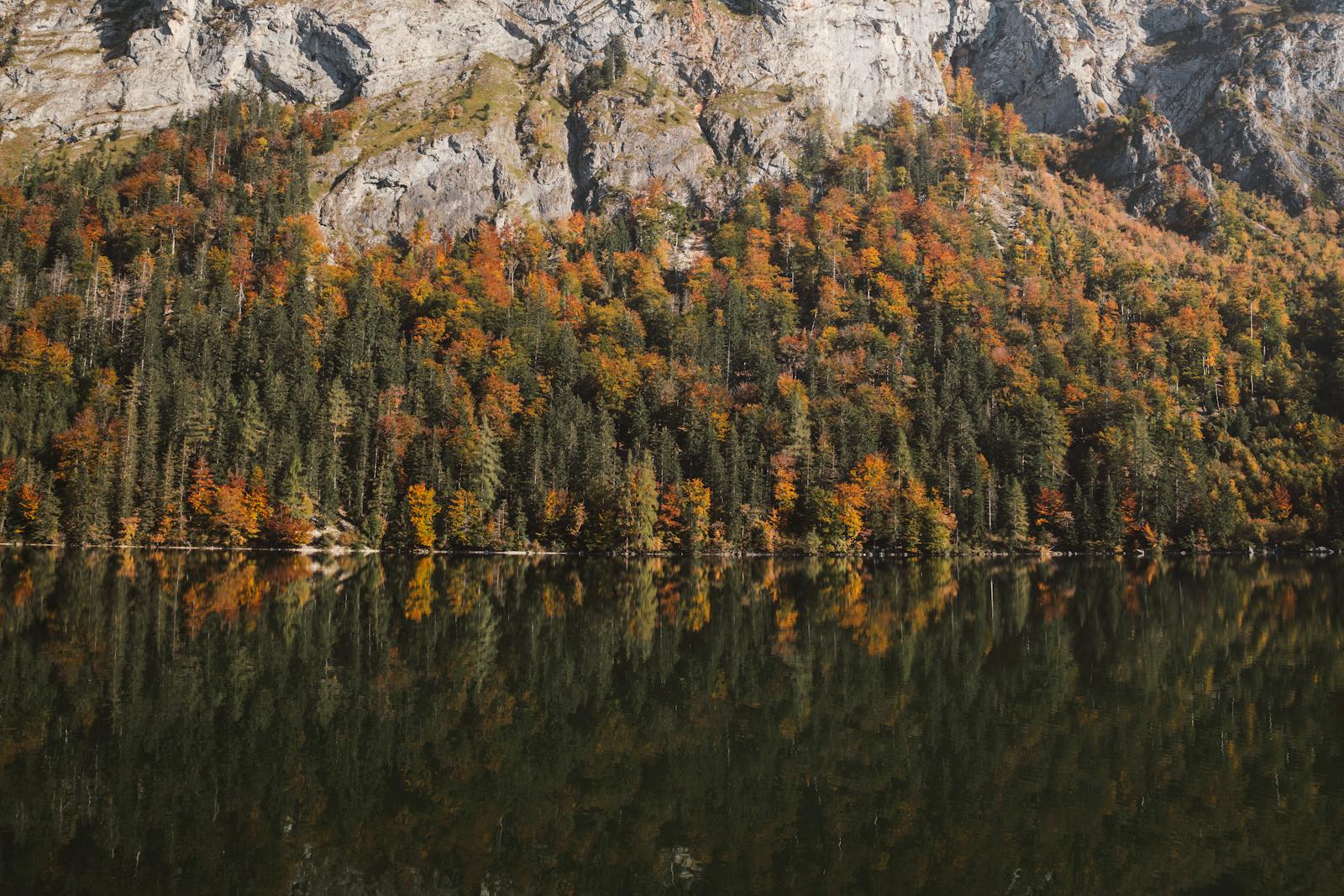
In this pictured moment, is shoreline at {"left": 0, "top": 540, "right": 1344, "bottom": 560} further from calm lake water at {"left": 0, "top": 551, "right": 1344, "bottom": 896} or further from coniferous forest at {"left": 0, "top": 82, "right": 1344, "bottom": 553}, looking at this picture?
calm lake water at {"left": 0, "top": 551, "right": 1344, "bottom": 896}

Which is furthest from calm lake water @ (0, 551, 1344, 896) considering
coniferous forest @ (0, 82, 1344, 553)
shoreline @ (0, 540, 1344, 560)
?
coniferous forest @ (0, 82, 1344, 553)

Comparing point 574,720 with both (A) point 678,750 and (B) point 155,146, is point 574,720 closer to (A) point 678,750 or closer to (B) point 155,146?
(A) point 678,750

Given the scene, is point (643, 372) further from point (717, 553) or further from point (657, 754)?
point (657, 754)

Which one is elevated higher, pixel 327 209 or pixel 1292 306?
pixel 327 209

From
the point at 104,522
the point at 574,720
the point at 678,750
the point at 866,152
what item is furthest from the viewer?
the point at 866,152

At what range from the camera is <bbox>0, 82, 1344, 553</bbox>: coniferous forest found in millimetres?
94625

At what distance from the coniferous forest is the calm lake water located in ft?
185

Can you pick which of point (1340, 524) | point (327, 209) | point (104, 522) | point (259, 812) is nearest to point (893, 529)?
point (1340, 524)

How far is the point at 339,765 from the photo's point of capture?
18.6 meters

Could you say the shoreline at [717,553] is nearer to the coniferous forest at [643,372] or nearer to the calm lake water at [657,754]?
the coniferous forest at [643,372]

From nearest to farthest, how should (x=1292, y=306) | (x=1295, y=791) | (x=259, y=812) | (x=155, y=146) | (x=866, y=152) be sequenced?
(x=259, y=812), (x=1295, y=791), (x=1292, y=306), (x=155, y=146), (x=866, y=152)

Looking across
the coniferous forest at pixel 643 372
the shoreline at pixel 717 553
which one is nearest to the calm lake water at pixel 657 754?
the shoreline at pixel 717 553

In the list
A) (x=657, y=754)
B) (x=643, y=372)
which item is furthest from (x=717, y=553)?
(x=657, y=754)

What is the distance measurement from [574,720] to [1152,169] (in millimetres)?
215115
